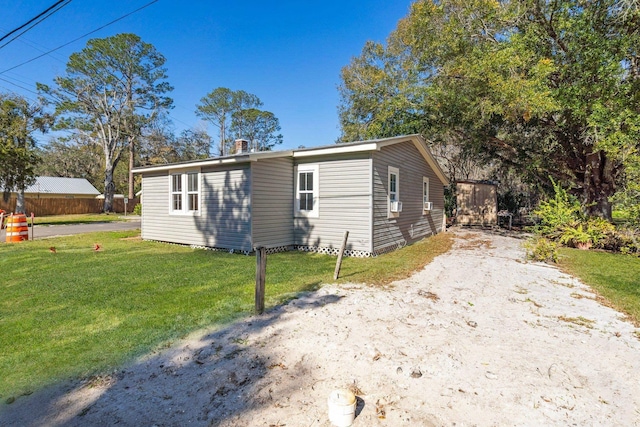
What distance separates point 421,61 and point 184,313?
1391 centimetres

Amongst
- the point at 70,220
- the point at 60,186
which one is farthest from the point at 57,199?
the point at 70,220

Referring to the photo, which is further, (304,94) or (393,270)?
(304,94)

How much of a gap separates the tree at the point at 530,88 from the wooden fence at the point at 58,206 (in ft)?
93.1

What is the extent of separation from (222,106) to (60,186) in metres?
19.9

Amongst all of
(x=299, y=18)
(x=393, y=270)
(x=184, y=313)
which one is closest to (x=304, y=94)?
(x=299, y=18)

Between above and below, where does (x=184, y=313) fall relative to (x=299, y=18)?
below

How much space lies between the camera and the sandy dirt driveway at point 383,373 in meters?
2.29

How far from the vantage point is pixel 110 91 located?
1154 inches

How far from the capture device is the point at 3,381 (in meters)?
2.71

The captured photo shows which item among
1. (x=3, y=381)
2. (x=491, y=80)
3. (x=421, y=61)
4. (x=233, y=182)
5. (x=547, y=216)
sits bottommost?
(x=3, y=381)

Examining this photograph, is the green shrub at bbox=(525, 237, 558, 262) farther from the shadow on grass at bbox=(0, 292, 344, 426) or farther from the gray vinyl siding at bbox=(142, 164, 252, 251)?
the shadow on grass at bbox=(0, 292, 344, 426)

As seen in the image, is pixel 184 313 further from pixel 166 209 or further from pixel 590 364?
pixel 166 209

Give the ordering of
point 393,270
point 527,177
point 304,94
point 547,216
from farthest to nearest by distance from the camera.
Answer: point 304,94
point 527,177
point 547,216
point 393,270

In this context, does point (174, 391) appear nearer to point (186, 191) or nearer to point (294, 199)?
point (294, 199)
